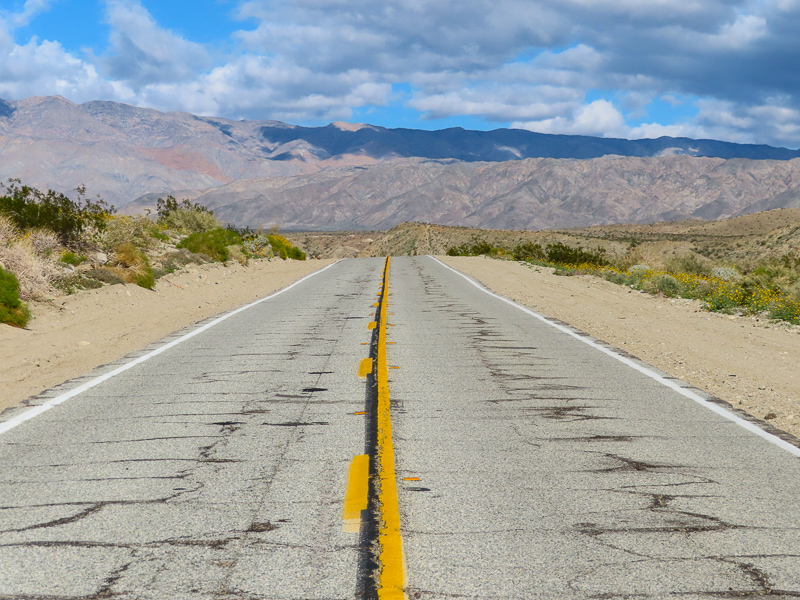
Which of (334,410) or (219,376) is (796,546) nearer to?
(334,410)

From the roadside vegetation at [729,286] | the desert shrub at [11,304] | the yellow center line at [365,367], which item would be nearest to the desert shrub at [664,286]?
the roadside vegetation at [729,286]

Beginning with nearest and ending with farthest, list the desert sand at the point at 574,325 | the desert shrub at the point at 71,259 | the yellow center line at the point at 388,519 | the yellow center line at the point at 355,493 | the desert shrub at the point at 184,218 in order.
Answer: the yellow center line at the point at 388,519
the yellow center line at the point at 355,493
the desert sand at the point at 574,325
the desert shrub at the point at 71,259
the desert shrub at the point at 184,218

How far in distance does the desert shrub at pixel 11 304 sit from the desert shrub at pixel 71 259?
559 centimetres

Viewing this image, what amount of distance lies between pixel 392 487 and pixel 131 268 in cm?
1802

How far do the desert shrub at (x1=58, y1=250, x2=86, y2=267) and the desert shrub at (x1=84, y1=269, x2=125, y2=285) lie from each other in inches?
28.2

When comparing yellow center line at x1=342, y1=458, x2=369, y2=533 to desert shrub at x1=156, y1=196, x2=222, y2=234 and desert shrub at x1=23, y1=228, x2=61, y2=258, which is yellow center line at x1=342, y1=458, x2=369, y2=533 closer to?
desert shrub at x1=23, y1=228, x2=61, y2=258

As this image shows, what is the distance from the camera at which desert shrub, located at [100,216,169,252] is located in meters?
22.8

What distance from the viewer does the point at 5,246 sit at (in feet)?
54.3

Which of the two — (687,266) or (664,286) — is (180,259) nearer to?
(664,286)

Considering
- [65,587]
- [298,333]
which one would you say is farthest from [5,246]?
[65,587]

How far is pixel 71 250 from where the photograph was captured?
2169 cm

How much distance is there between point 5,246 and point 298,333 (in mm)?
8094

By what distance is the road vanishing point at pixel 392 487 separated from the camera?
372 cm

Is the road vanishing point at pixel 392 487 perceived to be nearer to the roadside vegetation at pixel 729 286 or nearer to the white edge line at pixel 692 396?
the white edge line at pixel 692 396
